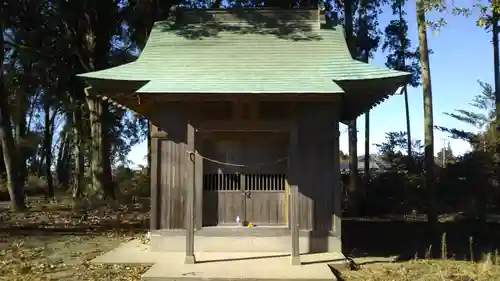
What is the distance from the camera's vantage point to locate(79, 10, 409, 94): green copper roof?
31.8ft

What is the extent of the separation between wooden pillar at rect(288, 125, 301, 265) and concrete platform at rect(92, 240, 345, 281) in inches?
10.5

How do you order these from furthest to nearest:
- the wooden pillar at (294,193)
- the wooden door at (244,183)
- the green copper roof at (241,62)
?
the wooden door at (244,183) < the green copper roof at (241,62) < the wooden pillar at (294,193)

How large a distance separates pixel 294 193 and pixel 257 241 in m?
1.63

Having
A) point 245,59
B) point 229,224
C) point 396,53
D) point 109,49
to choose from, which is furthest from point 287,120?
point 396,53

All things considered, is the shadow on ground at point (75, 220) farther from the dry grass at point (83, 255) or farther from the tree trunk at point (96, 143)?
the tree trunk at point (96, 143)

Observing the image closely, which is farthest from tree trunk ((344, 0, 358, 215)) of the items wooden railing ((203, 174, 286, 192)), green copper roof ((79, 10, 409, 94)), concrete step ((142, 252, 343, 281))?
concrete step ((142, 252, 343, 281))

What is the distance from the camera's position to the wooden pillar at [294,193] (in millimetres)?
9414

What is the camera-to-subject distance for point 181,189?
431 inches

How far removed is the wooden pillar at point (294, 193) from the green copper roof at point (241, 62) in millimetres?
1070

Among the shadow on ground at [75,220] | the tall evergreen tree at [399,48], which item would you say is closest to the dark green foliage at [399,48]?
the tall evergreen tree at [399,48]

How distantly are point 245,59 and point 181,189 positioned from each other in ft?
10.00

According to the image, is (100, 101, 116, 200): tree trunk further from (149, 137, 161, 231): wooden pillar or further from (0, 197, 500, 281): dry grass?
(149, 137, 161, 231): wooden pillar

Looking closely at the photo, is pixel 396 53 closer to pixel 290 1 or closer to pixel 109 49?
pixel 290 1

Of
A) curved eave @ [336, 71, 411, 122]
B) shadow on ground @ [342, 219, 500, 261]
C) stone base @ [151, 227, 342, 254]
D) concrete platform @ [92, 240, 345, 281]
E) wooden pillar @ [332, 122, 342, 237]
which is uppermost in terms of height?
curved eave @ [336, 71, 411, 122]
